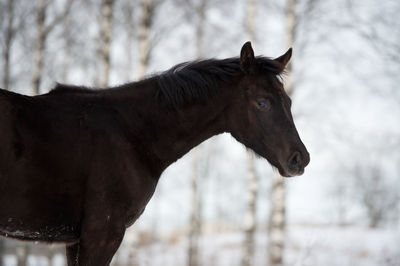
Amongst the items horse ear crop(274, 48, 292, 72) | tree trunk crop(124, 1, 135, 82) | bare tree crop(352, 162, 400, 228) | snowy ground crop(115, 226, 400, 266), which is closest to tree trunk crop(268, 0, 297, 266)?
snowy ground crop(115, 226, 400, 266)

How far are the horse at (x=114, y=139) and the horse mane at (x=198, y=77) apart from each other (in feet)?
0.04

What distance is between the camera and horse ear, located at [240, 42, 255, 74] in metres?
4.38

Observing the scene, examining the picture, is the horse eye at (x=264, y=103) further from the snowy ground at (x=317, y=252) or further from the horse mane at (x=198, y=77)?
the snowy ground at (x=317, y=252)

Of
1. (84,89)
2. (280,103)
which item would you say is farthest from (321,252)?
(84,89)

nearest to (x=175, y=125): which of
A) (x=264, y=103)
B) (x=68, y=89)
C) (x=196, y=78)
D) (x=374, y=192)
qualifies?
(x=196, y=78)

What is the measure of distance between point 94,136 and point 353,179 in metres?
47.6

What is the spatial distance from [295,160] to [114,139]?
1.77m

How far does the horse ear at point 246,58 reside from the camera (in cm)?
438

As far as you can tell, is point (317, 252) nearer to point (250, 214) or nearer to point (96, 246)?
point (250, 214)

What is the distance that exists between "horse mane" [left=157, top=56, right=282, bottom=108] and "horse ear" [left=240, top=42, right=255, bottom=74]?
0.08 meters

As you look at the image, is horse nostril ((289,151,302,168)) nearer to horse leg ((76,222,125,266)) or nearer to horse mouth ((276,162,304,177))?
horse mouth ((276,162,304,177))

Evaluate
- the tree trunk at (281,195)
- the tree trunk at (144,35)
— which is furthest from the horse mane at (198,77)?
the tree trunk at (281,195)

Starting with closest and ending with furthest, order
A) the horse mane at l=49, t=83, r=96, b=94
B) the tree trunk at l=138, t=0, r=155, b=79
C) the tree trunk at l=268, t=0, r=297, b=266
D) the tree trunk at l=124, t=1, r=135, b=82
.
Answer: the horse mane at l=49, t=83, r=96, b=94
the tree trunk at l=138, t=0, r=155, b=79
the tree trunk at l=268, t=0, r=297, b=266
the tree trunk at l=124, t=1, r=135, b=82

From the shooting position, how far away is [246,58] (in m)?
4.45
